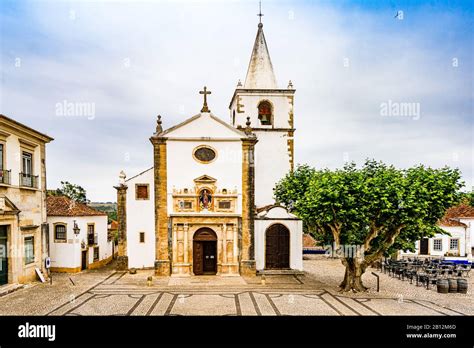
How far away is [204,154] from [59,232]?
38.0 ft

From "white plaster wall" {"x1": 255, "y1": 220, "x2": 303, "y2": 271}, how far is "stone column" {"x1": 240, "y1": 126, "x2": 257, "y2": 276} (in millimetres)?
1068

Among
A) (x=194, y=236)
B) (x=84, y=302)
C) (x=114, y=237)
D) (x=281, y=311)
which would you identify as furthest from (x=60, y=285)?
(x=114, y=237)

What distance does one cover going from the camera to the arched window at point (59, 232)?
1062 inches

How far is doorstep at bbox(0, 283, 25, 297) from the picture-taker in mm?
18688

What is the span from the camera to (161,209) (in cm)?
2536

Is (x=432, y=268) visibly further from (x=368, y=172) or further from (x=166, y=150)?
(x=166, y=150)

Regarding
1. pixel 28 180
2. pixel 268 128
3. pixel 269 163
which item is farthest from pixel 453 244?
pixel 28 180

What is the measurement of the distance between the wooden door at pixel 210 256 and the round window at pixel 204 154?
558cm

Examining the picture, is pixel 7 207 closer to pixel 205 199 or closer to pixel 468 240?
pixel 205 199

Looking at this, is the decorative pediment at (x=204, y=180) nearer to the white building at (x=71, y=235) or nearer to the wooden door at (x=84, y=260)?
the white building at (x=71, y=235)

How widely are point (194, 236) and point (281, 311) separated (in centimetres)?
1082

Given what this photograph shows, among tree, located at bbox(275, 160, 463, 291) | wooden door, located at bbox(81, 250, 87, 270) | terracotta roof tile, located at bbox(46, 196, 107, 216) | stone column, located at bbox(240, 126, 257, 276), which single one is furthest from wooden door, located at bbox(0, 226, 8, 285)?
tree, located at bbox(275, 160, 463, 291)
